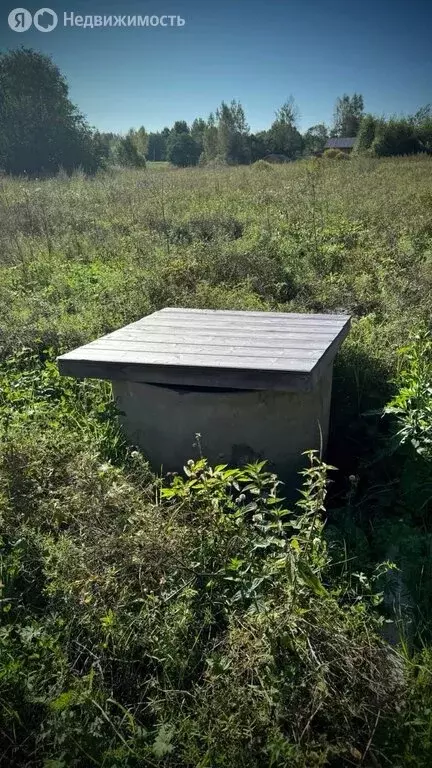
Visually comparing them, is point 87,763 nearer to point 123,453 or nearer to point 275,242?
point 123,453

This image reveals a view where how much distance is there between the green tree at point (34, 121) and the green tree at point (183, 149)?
116 ft

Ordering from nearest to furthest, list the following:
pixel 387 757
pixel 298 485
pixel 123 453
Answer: pixel 387 757 < pixel 298 485 < pixel 123 453

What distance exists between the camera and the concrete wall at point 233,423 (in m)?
3.37

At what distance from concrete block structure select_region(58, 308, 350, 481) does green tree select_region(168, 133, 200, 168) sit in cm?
7292

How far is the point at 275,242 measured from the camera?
795 cm

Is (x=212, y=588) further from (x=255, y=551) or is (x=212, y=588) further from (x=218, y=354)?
(x=218, y=354)

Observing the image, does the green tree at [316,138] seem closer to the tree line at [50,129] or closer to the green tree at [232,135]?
the green tree at [232,135]

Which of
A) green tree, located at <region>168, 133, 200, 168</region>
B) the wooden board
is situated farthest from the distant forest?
the wooden board

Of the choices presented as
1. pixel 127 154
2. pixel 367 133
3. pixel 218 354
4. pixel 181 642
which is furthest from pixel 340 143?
pixel 181 642

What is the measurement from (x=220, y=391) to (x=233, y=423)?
0.23 metres

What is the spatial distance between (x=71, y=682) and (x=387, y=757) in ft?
3.52

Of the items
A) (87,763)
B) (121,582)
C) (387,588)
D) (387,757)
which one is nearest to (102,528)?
(121,582)

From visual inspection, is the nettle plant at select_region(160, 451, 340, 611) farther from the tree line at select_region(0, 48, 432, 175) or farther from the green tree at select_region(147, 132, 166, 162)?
the green tree at select_region(147, 132, 166, 162)

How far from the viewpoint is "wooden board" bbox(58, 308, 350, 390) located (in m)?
3.06
